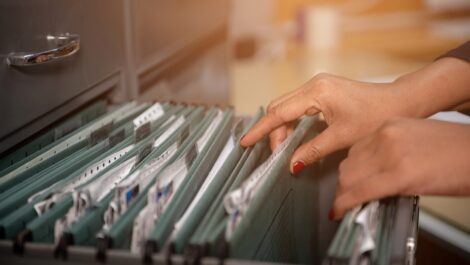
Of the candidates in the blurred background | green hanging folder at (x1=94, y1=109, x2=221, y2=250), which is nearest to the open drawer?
green hanging folder at (x1=94, y1=109, x2=221, y2=250)

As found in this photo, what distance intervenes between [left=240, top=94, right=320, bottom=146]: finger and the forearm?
0.12 m

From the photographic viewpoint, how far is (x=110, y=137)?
2.28 ft

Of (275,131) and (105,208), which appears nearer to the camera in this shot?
(105,208)

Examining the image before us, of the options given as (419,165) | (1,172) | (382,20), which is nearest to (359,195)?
(419,165)

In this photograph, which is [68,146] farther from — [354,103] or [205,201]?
[354,103]

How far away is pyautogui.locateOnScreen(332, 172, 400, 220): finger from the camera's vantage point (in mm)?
561

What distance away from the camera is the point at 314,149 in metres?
0.71

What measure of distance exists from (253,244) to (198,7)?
0.84 meters

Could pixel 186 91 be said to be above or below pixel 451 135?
below

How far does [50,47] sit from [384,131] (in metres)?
0.39

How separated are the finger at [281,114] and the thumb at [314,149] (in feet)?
0.14

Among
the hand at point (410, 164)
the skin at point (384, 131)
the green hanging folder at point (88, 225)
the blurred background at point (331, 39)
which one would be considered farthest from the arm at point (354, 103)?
the blurred background at point (331, 39)

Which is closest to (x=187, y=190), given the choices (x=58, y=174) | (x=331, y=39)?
(x=58, y=174)

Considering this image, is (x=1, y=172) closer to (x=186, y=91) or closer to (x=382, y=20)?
(x=186, y=91)
